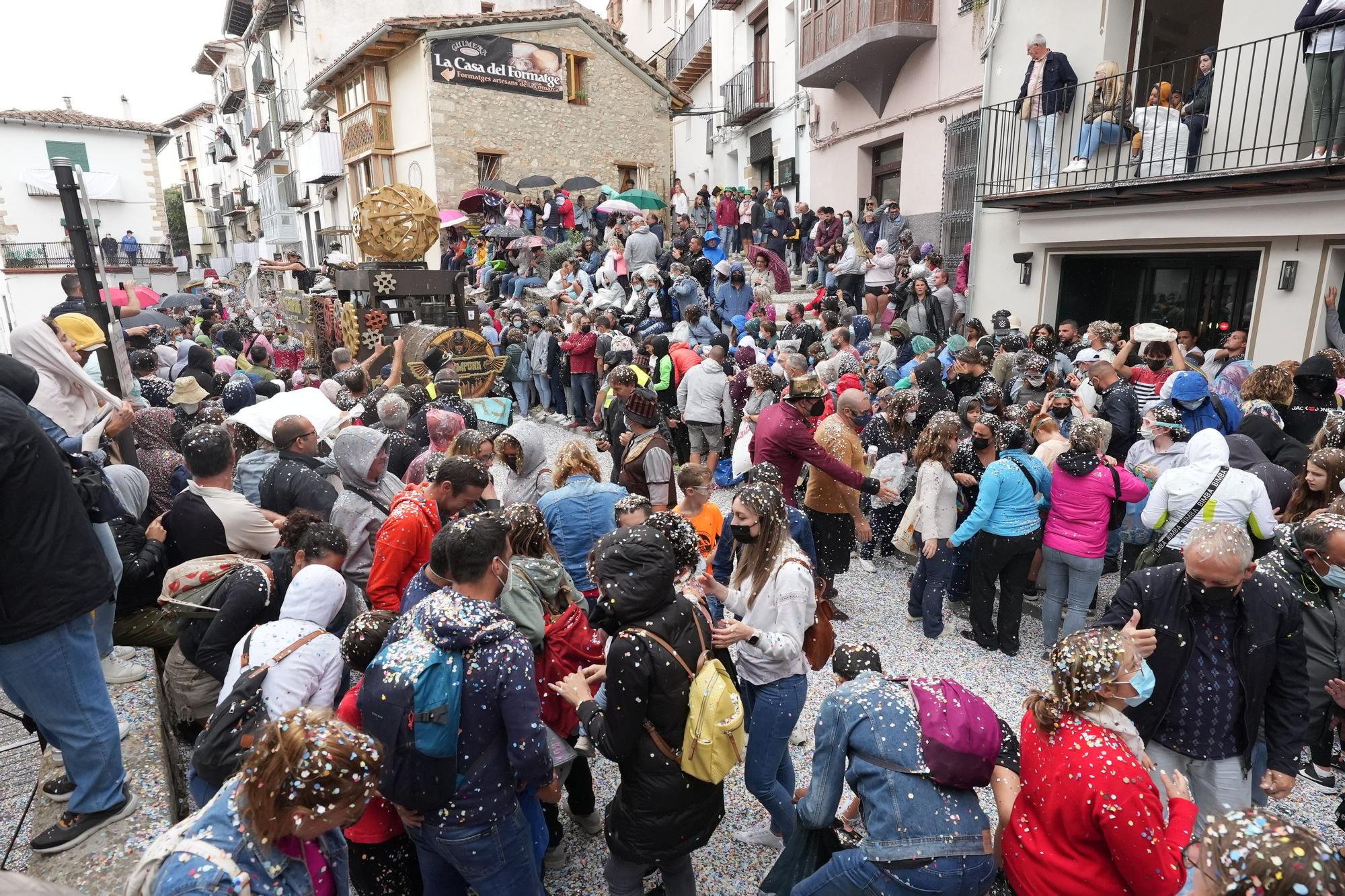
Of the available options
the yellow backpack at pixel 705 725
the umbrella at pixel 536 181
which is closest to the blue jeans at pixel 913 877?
the yellow backpack at pixel 705 725

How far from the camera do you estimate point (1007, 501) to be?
4961 mm

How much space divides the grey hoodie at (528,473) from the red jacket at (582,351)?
5.90 metres

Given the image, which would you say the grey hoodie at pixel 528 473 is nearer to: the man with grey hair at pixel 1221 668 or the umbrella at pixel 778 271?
the man with grey hair at pixel 1221 668

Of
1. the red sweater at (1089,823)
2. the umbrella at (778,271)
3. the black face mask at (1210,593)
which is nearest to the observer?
the red sweater at (1089,823)

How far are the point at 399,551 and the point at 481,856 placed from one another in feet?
5.00

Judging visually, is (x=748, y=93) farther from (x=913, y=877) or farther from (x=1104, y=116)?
(x=913, y=877)

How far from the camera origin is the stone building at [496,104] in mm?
21312

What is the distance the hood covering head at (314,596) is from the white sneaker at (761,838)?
216 cm

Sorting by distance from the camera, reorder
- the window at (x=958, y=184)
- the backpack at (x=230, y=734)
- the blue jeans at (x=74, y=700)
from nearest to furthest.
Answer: the backpack at (x=230, y=734) < the blue jeans at (x=74, y=700) < the window at (x=958, y=184)

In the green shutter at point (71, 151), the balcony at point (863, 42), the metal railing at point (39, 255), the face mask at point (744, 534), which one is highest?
the green shutter at point (71, 151)

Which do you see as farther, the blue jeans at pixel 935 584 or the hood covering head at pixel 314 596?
the blue jeans at pixel 935 584

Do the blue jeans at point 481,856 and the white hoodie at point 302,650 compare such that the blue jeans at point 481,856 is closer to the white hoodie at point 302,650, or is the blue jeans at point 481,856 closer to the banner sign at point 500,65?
the white hoodie at point 302,650

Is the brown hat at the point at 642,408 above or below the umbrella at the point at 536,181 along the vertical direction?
below

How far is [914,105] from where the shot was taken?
47.1ft
